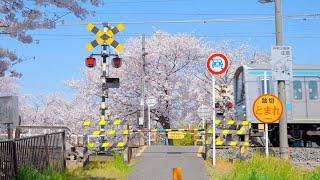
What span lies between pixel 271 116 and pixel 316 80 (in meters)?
9.20

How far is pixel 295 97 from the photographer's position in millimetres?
19844

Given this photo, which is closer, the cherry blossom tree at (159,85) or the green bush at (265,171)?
the green bush at (265,171)

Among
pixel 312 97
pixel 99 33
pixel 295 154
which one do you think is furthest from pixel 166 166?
pixel 312 97

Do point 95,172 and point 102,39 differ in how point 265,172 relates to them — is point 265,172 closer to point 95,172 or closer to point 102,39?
point 95,172

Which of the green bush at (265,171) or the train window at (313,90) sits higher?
the train window at (313,90)

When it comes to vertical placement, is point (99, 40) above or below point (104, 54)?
above

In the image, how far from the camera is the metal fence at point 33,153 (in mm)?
7734

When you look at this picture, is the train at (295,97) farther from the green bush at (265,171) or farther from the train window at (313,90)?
the green bush at (265,171)

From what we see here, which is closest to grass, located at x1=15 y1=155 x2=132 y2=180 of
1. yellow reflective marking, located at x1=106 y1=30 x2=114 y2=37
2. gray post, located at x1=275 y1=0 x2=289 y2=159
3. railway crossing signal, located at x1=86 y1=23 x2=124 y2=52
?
gray post, located at x1=275 y1=0 x2=289 y2=159

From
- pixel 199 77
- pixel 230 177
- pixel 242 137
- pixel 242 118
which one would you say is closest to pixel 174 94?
pixel 199 77

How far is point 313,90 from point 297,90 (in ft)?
2.10

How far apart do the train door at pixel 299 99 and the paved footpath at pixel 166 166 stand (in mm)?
6898

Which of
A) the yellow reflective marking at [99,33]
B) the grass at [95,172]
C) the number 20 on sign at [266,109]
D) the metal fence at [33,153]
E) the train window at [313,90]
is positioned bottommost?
the grass at [95,172]

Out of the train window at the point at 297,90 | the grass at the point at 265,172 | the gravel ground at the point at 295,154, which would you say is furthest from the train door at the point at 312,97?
the grass at the point at 265,172
